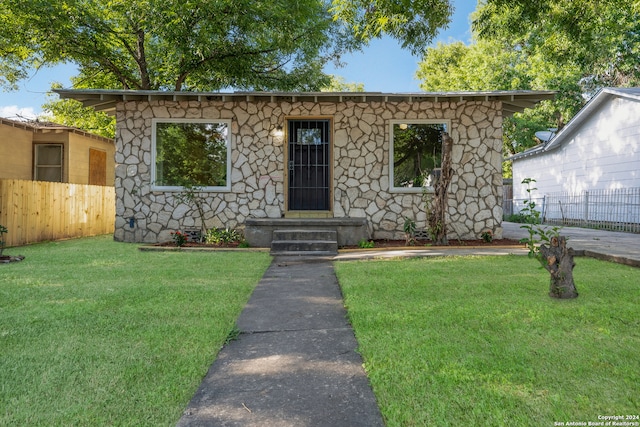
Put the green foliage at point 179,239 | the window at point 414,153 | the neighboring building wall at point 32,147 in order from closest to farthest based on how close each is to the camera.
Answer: the green foliage at point 179,239
the window at point 414,153
the neighboring building wall at point 32,147

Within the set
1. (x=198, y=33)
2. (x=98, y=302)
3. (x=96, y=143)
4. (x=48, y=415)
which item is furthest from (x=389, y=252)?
(x=96, y=143)

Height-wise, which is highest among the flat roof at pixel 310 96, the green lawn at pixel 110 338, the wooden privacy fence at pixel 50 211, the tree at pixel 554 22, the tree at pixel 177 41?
the tree at pixel 177 41

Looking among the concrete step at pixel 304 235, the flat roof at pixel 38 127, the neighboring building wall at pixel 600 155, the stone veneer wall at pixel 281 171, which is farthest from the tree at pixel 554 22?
the flat roof at pixel 38 127

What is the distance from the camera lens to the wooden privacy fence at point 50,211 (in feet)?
27.2

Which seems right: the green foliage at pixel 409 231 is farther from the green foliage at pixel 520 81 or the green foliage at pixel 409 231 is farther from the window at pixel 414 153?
the green foliage at pixel 520 81

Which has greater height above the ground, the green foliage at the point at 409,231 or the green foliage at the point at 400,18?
the green foliage at the point at 400,18

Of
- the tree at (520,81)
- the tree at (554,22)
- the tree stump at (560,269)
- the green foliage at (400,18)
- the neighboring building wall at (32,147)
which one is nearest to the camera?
the tree stump at (560,269)

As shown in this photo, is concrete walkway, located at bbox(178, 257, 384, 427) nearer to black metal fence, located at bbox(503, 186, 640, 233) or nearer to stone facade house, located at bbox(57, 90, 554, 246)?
stone facade house, located at bbox(57, 90, 554, 246)

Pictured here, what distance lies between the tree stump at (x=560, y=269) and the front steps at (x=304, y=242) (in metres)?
3.88

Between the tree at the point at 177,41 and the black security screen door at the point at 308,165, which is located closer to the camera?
the black security screen door at the point at 308,165

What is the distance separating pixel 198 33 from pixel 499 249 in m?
9.91

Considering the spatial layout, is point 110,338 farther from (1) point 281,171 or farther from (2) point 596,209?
(2) point 596,209

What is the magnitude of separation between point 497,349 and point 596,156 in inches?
573

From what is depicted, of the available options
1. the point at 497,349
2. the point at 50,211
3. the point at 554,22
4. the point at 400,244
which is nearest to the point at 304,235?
the point at 400,244
